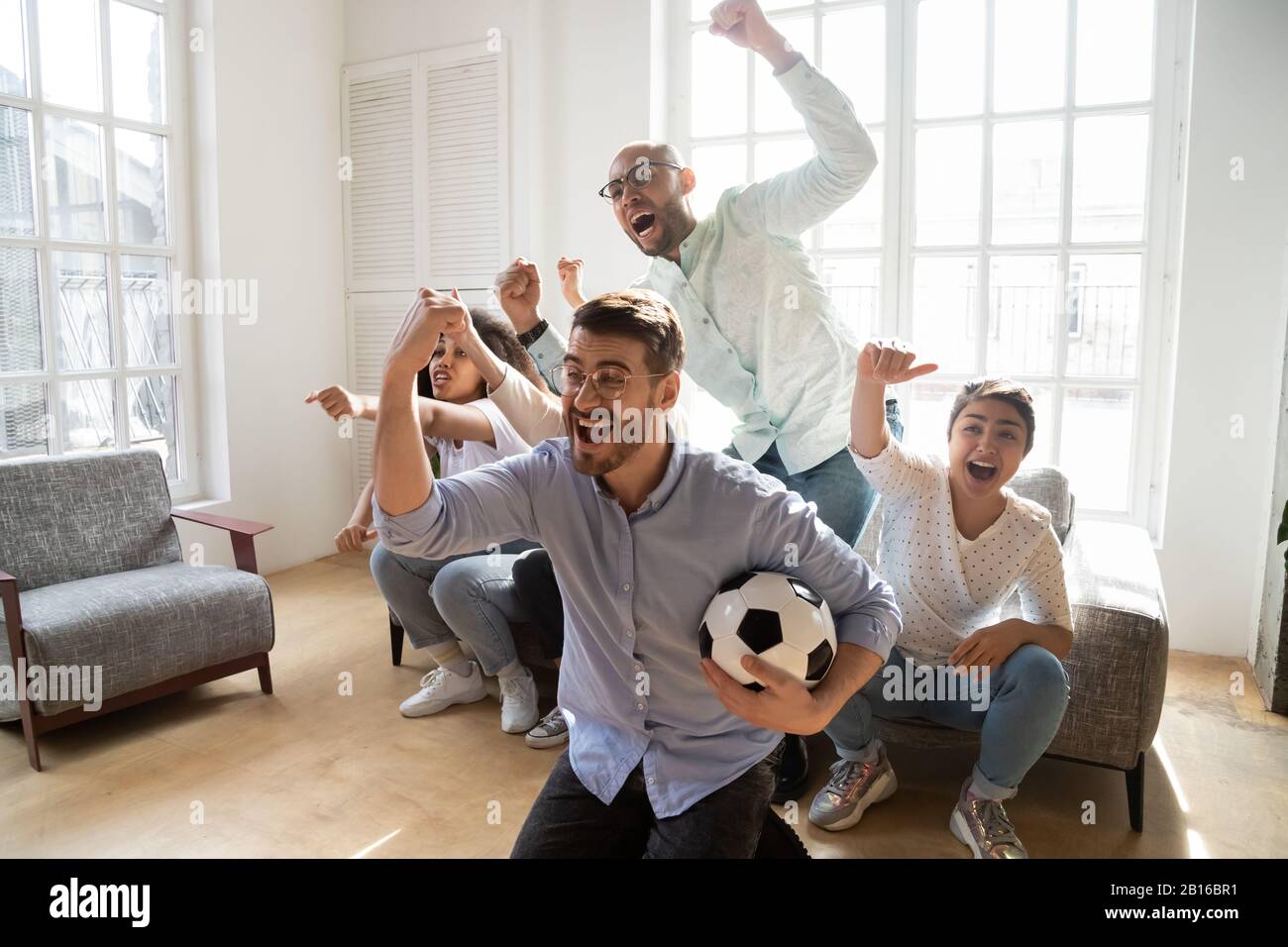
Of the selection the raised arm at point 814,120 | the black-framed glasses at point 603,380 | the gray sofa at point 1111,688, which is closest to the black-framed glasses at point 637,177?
the raised arm at point 814,120

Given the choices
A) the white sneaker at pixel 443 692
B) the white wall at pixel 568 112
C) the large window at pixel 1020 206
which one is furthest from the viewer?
the white wall at pixel 568 112

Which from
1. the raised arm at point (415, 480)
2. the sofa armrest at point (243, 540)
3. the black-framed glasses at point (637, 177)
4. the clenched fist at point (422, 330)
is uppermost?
the black-framed glasses at point (637, 177)

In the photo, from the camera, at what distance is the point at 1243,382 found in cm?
334

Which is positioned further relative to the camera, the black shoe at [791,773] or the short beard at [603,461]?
the black shoe at [791,773]

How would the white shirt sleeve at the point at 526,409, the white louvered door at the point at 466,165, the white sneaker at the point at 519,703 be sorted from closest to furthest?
the white shirt sleeve at the point at 526,409 < the white sneaker at the point at 519,703 < the white louvered door at the point at 466,165

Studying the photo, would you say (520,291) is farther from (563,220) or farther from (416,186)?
(416,186)

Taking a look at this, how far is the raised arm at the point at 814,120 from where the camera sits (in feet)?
6.68

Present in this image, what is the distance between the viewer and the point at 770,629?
144cm

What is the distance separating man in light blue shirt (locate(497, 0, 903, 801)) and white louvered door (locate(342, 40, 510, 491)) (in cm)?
235

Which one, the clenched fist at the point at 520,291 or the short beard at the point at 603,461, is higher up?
the clenched fist at the point at 520,291

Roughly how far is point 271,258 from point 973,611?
376 cm

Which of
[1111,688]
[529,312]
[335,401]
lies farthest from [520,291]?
[1111,688]

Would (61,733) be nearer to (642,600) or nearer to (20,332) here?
(20,332)

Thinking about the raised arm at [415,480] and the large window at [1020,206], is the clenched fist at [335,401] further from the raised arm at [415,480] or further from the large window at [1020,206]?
the large window at [1020,206]
